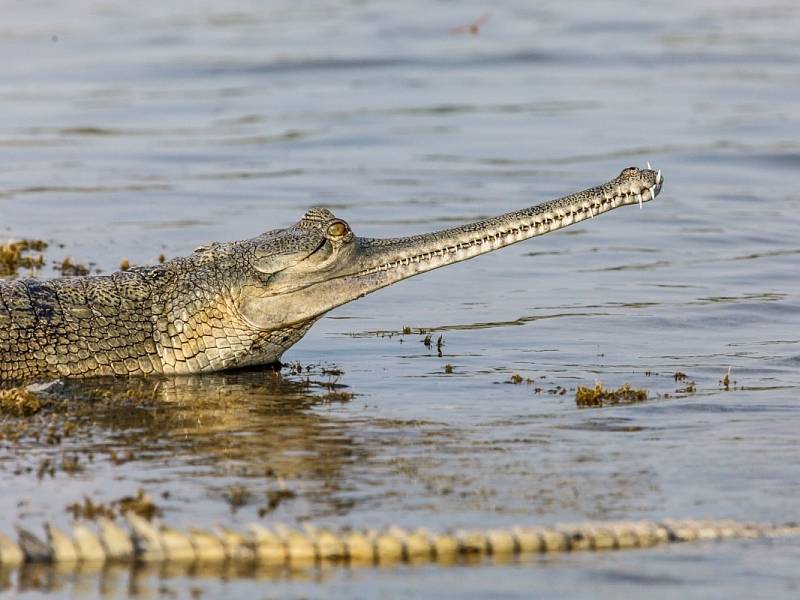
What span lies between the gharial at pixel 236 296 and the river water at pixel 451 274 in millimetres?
297

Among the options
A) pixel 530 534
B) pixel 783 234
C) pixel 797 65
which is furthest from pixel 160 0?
pixel 530 534

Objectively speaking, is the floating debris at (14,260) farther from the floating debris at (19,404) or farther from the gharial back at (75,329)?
the floating debris at (19,404)

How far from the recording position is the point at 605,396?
26.9 ft

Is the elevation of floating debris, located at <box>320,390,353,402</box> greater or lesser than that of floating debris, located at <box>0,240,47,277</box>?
lesser

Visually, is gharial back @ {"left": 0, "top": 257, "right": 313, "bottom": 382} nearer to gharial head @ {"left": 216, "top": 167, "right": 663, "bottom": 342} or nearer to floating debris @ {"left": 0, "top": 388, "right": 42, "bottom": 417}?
gharial head @ {"left": 216, "top": 167, "right": 663, "bottom": 342}

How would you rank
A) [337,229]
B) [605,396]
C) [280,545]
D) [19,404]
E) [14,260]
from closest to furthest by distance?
1. [280,545]
2. [19,404]
3. [605,396]
4. [337,229]
5. [14,260]

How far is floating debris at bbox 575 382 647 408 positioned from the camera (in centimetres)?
811

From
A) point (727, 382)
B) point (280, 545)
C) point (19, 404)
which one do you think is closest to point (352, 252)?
point (19, 404)

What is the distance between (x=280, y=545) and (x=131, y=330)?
149 inches

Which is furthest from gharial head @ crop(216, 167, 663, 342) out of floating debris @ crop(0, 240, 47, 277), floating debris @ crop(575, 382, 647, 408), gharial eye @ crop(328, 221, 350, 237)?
floating debris @ crop(0, 240, 47, 277)

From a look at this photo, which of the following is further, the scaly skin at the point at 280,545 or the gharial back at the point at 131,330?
the gharial back at the point at 131,330

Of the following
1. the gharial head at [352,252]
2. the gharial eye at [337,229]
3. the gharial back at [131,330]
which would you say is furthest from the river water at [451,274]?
the gharial eye at [337,229]

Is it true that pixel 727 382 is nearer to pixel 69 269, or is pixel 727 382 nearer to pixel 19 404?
pixel 19 404

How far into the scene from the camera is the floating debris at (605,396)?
26.6ft
